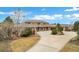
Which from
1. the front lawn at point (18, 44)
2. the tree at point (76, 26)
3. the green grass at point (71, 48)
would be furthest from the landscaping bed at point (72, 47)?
the front lawn at point (18, 44)

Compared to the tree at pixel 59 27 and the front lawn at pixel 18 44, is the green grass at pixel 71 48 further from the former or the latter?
the front lawn at pixel 18 44

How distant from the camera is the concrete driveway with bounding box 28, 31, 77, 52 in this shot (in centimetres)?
176

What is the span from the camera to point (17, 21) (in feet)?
5.80

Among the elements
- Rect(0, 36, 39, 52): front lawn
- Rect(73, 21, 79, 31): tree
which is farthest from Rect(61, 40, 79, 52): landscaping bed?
Rect(0, 36, 39, 52): front lawn

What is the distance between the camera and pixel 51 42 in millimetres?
1775

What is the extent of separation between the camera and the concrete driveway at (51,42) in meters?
1.76

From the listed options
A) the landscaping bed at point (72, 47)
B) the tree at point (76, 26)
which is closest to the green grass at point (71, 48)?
the landscaping bed at point (72, 47)

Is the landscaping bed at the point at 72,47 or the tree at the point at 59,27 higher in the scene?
the tree at the point at 59,27

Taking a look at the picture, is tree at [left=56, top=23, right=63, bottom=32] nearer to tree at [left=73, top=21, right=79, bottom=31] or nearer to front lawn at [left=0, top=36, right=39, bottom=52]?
tree at [left=73, top=21, right=79, bottom=31]

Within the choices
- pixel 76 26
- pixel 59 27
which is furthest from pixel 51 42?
pixel 76 26

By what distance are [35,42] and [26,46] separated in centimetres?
9

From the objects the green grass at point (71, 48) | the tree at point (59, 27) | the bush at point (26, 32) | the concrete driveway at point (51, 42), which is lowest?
the green grass at point (71, 48)
